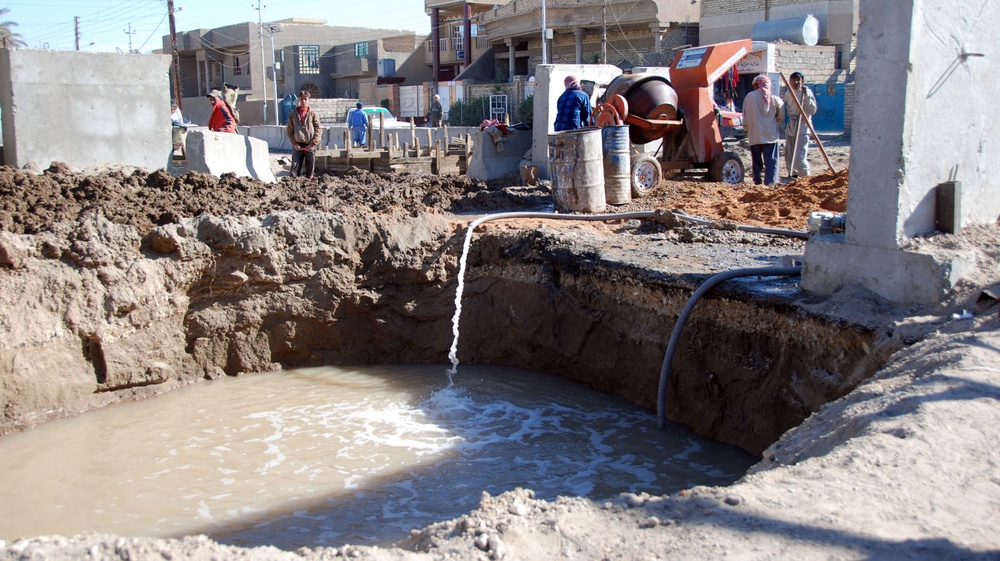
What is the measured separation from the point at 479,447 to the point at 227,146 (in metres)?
6.47

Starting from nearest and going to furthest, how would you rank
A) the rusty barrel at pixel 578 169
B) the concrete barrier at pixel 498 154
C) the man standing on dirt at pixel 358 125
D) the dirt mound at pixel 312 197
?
the dirt mound at pixel 312 197, the rusty barrel at pixel 578 169, the concrete barrier at pixel 498 154, the man standing on dirt at pixel 358 125

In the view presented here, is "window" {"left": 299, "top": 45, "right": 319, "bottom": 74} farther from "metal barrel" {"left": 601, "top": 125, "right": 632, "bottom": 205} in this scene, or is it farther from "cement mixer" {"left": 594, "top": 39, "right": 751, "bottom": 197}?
"metal barrel" {"left": 601, "top": 125, "right": 632, "bottom": 205}

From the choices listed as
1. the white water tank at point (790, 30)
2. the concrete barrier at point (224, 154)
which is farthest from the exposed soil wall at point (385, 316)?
the white water tank at point (790, 30)

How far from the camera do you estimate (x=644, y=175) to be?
11398mm

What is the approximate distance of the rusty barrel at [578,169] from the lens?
31.4ft

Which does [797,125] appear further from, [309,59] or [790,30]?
[309,59]

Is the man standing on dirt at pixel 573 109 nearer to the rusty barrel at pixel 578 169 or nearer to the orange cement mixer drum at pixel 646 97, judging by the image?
the orange cement mixer drum at pixel 646 97

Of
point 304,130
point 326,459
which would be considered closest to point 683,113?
point 304,130

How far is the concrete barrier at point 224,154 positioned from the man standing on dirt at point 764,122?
6.78 metres

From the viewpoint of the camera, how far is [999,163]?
5.72 meters

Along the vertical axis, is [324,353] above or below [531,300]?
below

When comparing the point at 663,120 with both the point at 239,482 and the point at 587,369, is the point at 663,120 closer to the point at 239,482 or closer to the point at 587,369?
the point at 587,369

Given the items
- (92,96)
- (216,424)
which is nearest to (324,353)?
(216,424)

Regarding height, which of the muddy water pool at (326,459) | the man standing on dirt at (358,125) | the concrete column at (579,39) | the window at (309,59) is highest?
the window at (309,59)
